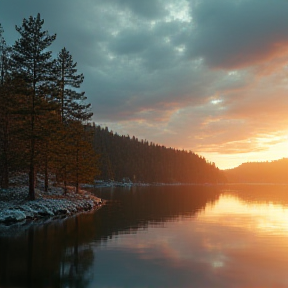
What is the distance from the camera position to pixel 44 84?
30.8m

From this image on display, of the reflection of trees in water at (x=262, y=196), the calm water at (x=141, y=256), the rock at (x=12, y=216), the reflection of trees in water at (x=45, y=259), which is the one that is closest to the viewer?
the reflection of trees in water at (x=45, y=259)

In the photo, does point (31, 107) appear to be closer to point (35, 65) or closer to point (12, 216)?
point (35, 65)

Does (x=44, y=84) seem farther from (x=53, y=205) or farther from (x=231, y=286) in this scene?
(x=231, y=286)

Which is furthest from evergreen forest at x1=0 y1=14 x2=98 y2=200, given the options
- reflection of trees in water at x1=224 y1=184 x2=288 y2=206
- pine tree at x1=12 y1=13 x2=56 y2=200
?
reflection of trees in water at x1=224 y1=184 x2=288 y2=206

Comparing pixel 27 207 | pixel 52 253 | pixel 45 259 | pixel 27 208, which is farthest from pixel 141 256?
pixel 27 207

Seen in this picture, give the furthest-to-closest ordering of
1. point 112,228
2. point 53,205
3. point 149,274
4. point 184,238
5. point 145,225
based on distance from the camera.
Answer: point 53,205
point 145,225
point 112,228
point 184,238
point 149,274

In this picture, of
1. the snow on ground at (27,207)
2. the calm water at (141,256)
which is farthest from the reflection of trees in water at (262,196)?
the snow on ground at (27,207)

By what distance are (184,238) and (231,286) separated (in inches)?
350

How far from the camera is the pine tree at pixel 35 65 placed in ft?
98.8

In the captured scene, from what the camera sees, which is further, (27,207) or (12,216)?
(27,207)

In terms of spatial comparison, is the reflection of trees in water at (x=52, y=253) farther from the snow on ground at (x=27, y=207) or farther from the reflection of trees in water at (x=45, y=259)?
the snow on ground at (x=27, y=207)

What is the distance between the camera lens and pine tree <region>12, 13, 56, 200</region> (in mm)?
30109

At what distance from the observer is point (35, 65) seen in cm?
3058

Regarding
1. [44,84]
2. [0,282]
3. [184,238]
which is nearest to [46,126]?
[44,84]
